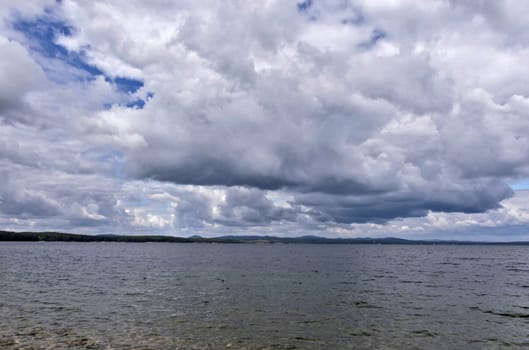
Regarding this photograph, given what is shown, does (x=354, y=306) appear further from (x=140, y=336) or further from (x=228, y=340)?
(x=140, y=336)

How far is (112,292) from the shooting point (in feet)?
168

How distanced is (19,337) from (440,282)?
64.5m

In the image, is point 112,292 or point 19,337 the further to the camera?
point 112,292

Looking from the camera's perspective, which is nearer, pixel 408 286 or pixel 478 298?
pixel 478 298

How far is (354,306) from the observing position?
43.9m

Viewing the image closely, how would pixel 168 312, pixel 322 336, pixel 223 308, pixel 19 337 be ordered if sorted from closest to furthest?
pixel 19 337
pixel 322 336
pixel 168 312
pixel 223 308

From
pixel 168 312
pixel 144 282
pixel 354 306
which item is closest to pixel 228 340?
pixel 168 312

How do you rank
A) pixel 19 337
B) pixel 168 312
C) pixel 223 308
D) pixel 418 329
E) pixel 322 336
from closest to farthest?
pixel 19 337
pixel 322 336
pixel 418 329
pixel 168 312
pixel 223 308

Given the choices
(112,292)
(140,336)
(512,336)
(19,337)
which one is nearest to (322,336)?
(140,336)

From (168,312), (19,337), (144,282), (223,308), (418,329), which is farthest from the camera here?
(144,282)

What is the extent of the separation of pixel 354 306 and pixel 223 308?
14.2 m

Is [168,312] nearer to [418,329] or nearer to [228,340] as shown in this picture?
[228,340]

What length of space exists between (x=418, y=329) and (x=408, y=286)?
3179cm

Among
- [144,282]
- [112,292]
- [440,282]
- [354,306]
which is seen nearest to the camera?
[354,306]
